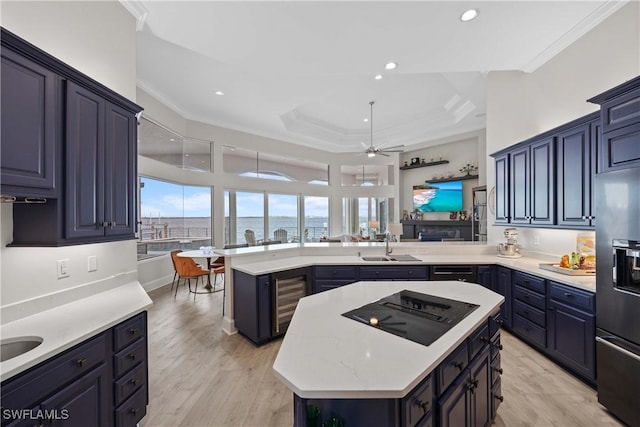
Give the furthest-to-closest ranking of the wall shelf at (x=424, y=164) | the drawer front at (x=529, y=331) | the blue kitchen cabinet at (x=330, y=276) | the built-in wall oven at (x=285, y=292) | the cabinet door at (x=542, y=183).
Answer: the wall shelf at (x=424, y=164) → the blue kitchen cabinet at (x=330, y=276) → the built-in wall oven at (x=285, y=292) → the cabinet door at (x=542, y=183) → the drawer front at (x=529, y=331)

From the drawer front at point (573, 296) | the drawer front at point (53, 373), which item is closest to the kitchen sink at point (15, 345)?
the drawer front at point (53, 373)

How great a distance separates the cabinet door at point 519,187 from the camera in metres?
3.28

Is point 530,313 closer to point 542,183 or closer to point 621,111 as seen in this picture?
point 542,183

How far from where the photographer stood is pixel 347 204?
907 cm

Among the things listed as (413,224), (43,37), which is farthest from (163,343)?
(413,224)

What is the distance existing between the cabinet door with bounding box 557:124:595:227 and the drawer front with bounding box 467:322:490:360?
6.36 ft

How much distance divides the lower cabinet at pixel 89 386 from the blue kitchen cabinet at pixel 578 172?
157 inches

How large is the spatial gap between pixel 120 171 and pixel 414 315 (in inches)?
91.1

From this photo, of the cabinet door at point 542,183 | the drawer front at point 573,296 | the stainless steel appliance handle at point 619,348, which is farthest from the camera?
the cabinet door at point 542,183

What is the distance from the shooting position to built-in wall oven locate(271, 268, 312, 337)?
3044mm

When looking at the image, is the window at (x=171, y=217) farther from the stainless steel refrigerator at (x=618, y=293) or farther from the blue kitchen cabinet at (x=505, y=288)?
the stainless steel refrigerator at (x=618, y=293)

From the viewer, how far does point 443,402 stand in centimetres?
116

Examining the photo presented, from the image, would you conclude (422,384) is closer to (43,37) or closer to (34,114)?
(34,114)

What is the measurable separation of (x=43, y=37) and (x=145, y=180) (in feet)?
11.8
